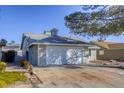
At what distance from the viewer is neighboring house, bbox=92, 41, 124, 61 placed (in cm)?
3198

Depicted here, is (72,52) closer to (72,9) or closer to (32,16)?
(72,9)

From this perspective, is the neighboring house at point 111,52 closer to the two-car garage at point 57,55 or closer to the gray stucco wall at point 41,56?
the two-car garage at point 57,55

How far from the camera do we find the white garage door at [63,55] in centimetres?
2153

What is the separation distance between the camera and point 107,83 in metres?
11.9

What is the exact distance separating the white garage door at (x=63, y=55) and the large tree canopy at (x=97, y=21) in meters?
1.86

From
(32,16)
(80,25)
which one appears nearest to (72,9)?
(80,25)

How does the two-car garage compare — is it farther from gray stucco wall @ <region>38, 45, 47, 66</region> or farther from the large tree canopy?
the large tree canopy

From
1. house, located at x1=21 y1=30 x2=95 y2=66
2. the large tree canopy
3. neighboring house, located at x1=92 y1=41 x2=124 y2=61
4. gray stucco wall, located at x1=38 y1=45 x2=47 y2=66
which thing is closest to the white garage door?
house, located at x1=21 y1=30 x2=95 y2=66

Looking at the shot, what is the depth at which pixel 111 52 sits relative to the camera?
108ft

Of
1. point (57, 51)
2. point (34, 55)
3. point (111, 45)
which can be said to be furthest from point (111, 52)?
point (34, 55)

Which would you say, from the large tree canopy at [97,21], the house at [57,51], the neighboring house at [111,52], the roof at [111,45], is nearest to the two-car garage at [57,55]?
the house at [57,51]

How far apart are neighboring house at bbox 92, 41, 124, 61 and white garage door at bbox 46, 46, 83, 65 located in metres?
8.91

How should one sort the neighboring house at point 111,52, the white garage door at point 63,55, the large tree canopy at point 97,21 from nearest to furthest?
the large tree canopy at point 97,21, the white garage door at point 63,55, the neighboring house at point 111,52
